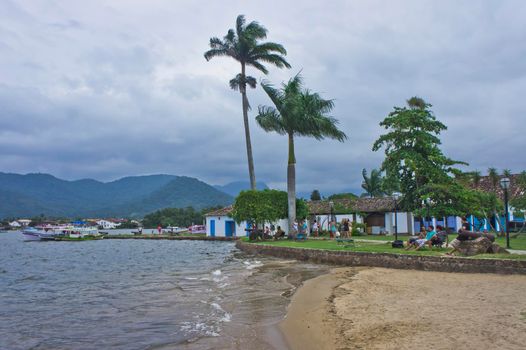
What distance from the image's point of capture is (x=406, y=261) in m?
15.5

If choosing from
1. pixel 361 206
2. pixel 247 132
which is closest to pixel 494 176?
pixel 361 206

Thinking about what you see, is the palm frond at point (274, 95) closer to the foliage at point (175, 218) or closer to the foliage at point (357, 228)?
the foliage at point (357, 228)

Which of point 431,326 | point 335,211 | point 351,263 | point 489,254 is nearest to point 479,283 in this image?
point 489,254

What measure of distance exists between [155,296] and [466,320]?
8.51 metres

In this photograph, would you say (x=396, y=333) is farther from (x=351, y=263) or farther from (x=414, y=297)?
(x=351, y=263)

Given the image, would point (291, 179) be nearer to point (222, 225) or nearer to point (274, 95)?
point (274, 95)

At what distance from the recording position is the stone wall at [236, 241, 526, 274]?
12505mm

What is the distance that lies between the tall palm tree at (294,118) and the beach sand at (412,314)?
18288mm

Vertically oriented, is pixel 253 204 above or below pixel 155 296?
above

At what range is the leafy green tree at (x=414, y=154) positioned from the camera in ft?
70.8

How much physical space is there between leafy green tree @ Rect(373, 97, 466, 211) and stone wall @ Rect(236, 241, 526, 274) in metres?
5.60

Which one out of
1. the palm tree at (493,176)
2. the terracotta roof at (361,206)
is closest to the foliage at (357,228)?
the terracotta roof at (361,206)

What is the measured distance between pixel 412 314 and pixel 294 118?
2331 centimetres

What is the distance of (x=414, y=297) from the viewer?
31.0 feet
